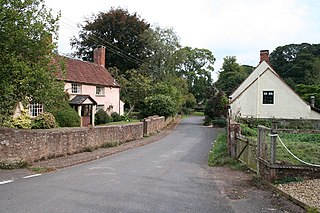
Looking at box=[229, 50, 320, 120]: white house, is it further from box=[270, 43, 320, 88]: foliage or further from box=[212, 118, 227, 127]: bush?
box=[270, 43, 320, 88]: foliage

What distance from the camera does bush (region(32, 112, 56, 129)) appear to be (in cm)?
2314

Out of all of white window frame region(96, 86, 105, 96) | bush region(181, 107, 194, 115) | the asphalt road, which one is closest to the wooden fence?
the asphalt road

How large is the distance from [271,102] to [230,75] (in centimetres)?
4501

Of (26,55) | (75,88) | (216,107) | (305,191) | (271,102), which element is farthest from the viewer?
(216,107)

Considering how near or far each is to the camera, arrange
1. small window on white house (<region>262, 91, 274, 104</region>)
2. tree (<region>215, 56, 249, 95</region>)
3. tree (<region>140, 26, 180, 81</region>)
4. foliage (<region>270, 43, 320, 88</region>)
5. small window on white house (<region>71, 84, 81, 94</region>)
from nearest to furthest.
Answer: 1. small window on white house (<region>71, 84, 81, 94</region>)
2. small window on white house (<region>262, 91, 274, 104</region>)
3. tree (<region>140, 26, 180, 81</region>)
4. foliage (<region>270, 43, 320, 88</region>)
5. tree (<region>215, 56, 249, 95</region>)

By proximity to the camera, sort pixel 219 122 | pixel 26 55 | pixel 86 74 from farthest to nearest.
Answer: pixel 219 122 < pixel 86 74 < pixel 26 55

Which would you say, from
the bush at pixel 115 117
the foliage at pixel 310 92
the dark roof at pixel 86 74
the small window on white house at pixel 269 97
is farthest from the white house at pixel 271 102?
the dark roof at pixel 86 74

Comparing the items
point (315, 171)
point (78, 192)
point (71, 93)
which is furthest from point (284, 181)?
point (71, 93)

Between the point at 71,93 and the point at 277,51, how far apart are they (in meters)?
62.8

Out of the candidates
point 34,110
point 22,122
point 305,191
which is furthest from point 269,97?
point 305,191

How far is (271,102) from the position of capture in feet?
113

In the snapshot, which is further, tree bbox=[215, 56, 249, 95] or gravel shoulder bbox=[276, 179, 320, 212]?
tree bbox=[215, 56, 249, 95]

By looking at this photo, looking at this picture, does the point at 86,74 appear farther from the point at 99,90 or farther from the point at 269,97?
the point at 269,97

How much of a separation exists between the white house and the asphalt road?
24346mm
